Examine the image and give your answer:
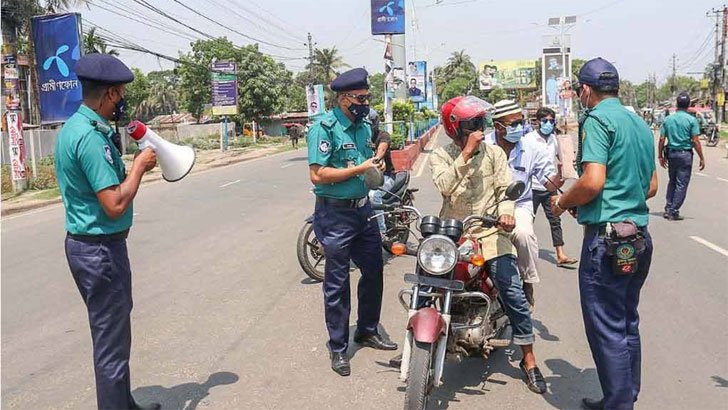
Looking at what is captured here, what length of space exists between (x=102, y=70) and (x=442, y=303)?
2151 mm

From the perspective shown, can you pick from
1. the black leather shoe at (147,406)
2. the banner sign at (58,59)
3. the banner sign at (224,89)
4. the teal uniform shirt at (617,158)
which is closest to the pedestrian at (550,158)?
the teal uniform shirt at (617,158)

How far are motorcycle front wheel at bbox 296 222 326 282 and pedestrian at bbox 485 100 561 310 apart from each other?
2.17m

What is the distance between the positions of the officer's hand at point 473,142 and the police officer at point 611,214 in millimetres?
589

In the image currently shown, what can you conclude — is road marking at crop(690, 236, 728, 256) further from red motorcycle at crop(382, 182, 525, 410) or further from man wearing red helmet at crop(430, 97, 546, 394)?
red motorcycle at crop(382, 182, 525, 410)

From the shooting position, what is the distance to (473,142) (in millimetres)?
3758

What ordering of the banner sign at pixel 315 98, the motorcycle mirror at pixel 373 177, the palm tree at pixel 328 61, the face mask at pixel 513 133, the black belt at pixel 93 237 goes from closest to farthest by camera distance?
the black belt at pixel 93 237, the motorcycle mirror at pixel 373 177, the face mask at pixel 513 133, the banner sign at pixel 315 98, the palm tree at pixel 328 61

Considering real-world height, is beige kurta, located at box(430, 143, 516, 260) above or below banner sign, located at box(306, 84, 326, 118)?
below

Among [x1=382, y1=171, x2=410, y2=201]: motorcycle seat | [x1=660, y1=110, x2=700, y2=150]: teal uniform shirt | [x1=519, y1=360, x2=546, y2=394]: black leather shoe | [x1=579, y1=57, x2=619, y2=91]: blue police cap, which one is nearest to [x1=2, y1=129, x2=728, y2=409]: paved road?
[x1=519, y1=360, x2=546, y2=394]: black leather shoe

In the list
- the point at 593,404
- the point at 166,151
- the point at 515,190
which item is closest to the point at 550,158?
the point at 515,190

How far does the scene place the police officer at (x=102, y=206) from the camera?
309 centimetres

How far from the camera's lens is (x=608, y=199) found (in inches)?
129

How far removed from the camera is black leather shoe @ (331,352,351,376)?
428cm

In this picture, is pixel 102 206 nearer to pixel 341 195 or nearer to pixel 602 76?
pixel 341 195

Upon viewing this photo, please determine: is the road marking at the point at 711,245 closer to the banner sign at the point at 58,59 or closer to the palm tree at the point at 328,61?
the banner sign at the point at 58,59
